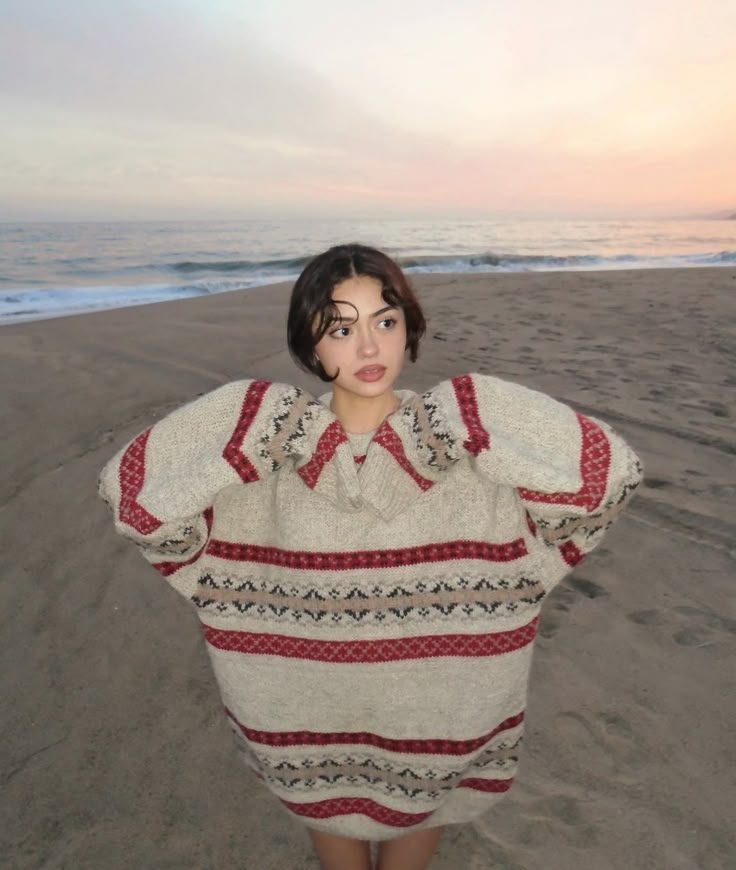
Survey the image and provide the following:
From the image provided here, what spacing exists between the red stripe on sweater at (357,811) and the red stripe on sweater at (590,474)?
95cm

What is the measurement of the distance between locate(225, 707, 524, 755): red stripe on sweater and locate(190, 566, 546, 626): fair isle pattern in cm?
34

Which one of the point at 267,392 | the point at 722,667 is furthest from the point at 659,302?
the point at 267,392

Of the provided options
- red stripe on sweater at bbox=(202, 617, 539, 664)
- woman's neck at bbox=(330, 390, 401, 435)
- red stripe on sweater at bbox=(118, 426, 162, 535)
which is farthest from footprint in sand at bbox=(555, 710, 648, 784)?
red stripe on sweater at bbox=(118, 426, 162, 535)

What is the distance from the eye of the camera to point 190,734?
2.42 meters

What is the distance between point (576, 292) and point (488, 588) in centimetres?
1001

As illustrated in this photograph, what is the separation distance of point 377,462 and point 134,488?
538mm

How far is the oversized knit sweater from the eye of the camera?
1.32m

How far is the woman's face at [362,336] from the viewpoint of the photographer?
1.64 metres

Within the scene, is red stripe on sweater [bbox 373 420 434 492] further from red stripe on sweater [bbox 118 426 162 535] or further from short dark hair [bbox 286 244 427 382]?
red stripe on sweater [bbox 118 426 162 535]

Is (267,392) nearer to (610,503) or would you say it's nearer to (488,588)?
(488,588)

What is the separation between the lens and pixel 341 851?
1.79 metres

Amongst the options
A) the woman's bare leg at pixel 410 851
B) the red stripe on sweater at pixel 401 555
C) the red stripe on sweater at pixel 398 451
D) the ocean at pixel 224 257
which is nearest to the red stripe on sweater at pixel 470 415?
the red stripe on sweater at pixel 398 451

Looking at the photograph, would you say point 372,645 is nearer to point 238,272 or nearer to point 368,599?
point 368,599

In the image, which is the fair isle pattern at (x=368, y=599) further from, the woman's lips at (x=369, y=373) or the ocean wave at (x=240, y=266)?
the ocean wave at (x=240, y=266)
